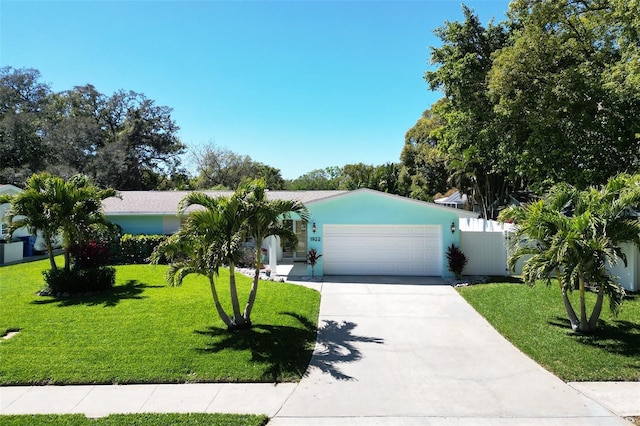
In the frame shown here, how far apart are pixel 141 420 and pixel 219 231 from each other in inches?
149

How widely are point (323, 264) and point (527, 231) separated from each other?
8417 millimetres

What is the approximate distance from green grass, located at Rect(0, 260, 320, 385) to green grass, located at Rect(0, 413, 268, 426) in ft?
3.66

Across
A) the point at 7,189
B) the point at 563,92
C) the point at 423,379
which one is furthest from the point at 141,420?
the point at 7,189

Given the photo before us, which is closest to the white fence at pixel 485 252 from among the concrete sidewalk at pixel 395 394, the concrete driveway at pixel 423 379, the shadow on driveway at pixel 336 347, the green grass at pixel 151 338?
the concrete driveway at pixel 423 379

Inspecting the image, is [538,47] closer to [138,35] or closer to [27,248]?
[138,35]

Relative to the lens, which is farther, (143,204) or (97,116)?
(97,116)

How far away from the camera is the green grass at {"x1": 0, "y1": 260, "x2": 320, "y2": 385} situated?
261 inches

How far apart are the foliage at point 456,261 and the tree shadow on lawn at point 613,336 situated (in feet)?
16.8

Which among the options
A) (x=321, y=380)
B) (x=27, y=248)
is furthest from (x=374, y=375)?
(x=27, y=248)

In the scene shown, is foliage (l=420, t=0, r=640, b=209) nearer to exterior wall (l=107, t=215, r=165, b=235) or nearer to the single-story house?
the single-story house

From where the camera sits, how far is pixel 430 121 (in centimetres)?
3622

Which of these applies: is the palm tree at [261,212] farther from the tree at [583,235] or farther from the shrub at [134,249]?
the shrub at [134,249]

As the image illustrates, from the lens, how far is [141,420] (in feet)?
16.9

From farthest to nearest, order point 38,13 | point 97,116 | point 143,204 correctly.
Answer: point 97,116, point 143,204, point 38,13
